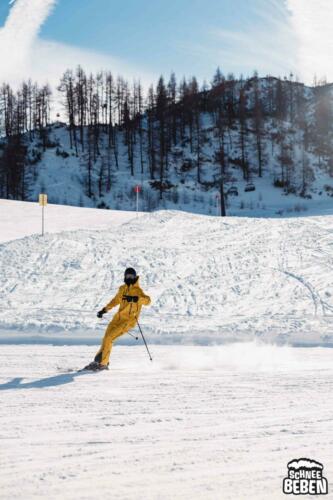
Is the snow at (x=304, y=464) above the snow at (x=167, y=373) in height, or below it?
below

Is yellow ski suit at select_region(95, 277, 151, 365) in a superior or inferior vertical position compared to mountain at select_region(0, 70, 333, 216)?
inferior

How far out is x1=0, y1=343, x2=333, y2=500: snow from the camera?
3404mm

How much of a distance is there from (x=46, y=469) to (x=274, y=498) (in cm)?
180

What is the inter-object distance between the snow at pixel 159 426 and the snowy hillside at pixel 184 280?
1.98 m

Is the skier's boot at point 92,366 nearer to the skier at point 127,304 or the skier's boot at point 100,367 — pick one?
the skier's boot at point 100,367

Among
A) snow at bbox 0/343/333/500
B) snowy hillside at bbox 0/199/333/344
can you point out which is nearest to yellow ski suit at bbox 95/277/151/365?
snow at bbox 0/343/333/500

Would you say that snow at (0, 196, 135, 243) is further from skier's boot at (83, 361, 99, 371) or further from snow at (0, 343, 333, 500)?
snow at (0, 343, 333, 500)

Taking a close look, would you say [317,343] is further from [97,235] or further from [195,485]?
[97,235]

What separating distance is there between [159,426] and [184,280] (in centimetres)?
→ 893

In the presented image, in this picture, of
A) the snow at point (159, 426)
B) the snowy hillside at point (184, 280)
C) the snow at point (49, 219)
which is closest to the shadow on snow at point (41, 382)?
the snow at point (159, 426)

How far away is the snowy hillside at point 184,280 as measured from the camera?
365 inches

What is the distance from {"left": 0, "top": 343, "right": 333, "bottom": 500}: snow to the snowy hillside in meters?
1.98

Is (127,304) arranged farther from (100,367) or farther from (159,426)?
(159,426)

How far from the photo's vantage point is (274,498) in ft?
10.7
